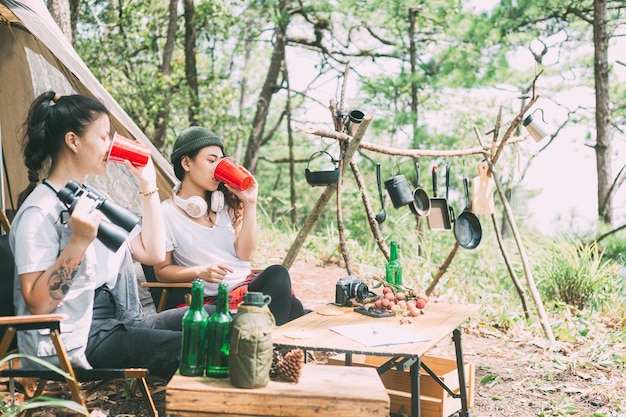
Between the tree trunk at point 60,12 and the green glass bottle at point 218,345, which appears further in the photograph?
the tree trunk at point 60,12

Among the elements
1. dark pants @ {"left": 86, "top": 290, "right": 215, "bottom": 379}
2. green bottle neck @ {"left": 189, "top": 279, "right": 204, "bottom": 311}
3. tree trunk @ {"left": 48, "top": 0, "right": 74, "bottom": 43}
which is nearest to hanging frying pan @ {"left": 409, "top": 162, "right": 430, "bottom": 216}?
dark pants @ {"left": 86, "top": 290, "right": 215, "bottom": 379}

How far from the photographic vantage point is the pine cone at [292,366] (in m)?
1.65

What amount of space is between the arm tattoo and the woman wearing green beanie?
2.39 ft

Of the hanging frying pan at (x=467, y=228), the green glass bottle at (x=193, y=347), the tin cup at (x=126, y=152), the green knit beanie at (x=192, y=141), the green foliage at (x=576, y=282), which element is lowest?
the green foliage at (x=576, y=282)

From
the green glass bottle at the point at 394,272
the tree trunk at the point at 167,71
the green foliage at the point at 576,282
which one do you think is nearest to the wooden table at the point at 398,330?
the green glass bottle at the point at 394,272

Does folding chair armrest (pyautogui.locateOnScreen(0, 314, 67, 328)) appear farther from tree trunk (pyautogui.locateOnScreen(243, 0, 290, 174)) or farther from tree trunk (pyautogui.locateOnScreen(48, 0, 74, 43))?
tree trunk (pyautogui.locateOnScreen(243, 0, 290, 174))

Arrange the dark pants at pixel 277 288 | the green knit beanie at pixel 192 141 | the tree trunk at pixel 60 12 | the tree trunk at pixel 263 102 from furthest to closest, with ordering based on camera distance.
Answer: the tree trunk at pixel 263 102, the tree trunk at pixel 60 12, the green knit beanie at pixel 192 141, the dark pants at pixel 277 288

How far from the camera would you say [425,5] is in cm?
1033

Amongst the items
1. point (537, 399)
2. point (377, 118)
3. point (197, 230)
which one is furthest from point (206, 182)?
point (377, 118)

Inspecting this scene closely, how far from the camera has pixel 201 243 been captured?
2773 millimetres

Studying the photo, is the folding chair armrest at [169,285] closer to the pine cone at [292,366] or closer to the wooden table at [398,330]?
the wooden table at [398,330]

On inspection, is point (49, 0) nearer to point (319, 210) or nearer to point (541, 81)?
point (319, 210)

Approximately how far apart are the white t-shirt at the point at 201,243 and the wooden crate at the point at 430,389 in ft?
2.11

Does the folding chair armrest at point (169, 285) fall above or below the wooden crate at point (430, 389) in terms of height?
above
